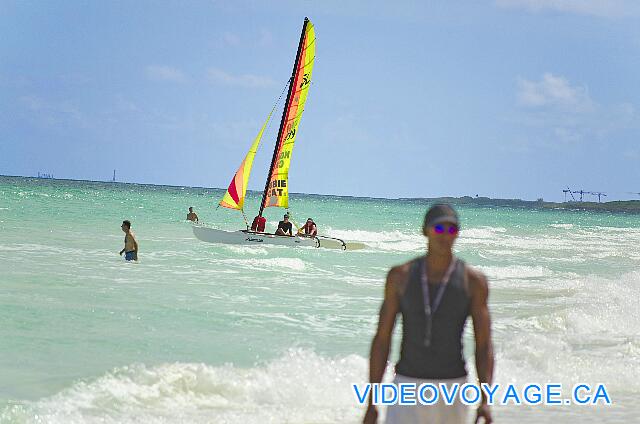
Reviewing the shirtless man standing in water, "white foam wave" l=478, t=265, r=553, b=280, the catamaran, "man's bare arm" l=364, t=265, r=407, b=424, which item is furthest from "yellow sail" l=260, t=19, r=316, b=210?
"man's bare arm" l=364, t=265, r=407, b=424

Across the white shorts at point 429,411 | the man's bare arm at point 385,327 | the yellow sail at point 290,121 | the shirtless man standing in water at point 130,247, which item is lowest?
the shirtless man standing in water at point 130,247

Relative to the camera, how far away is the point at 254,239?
1037 inches

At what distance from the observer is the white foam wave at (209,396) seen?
24.1 ft

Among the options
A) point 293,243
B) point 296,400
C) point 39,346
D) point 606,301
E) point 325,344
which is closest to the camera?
point 296,400

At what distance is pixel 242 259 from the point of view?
23.9 m

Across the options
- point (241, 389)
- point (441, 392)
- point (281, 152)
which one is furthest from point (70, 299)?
point (281, 152)

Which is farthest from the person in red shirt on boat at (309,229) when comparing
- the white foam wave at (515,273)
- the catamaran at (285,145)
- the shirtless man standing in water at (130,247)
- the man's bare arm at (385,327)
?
the man's bare arm at (385,327)

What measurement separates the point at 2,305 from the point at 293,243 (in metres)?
14.5

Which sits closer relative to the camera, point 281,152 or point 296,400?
point 296,400

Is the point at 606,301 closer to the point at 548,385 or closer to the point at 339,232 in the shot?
the point at 548,385

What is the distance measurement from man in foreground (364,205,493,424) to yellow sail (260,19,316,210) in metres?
25.0

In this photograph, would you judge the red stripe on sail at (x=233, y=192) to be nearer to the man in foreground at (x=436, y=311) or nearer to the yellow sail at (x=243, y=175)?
the yellow sail at (x=243, y=175)

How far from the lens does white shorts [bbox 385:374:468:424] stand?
3758 mm

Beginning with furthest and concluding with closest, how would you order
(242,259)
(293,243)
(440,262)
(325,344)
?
(293,243)
(242,259)
(325,344)
(440,262)
